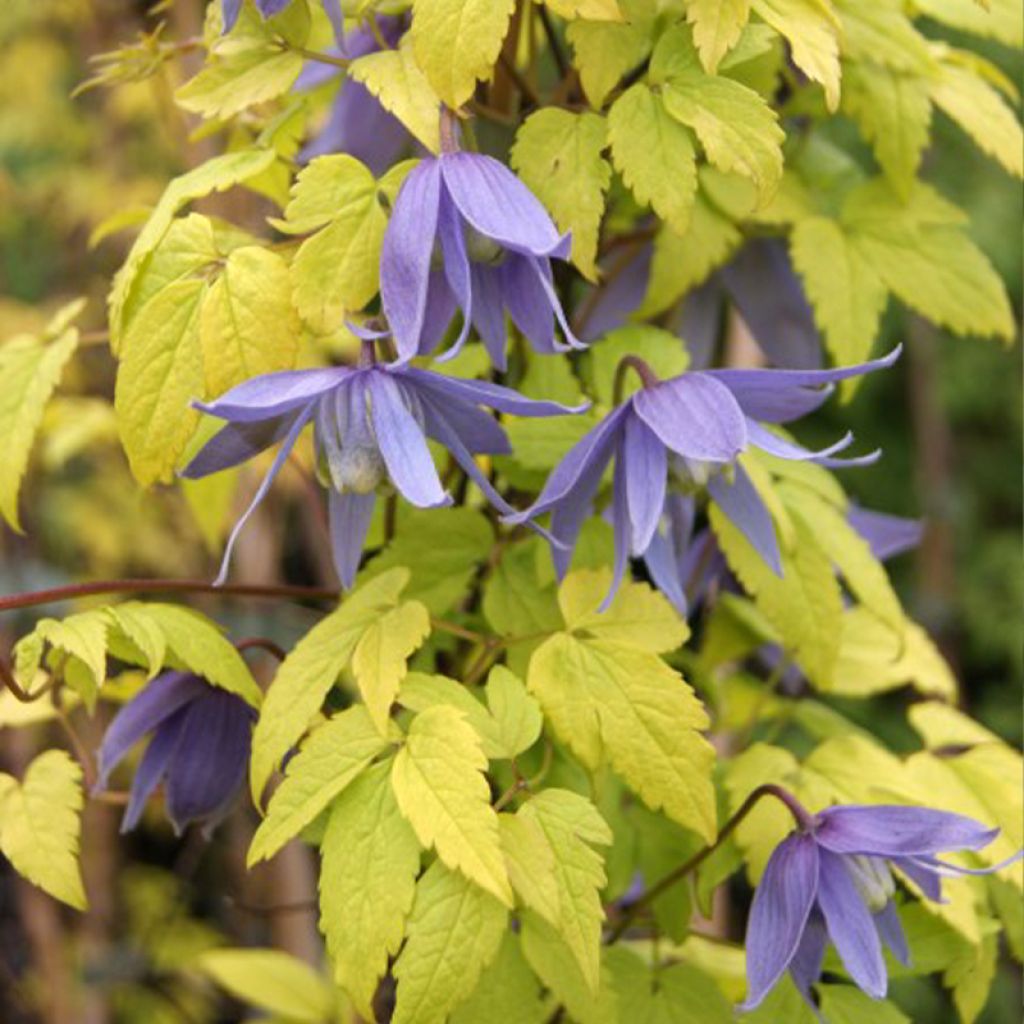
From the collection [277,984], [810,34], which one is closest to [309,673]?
[810,34]

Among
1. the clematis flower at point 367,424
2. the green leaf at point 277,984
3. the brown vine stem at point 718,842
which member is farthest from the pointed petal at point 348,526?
the green leaf at point 277,984

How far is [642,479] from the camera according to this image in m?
0.71

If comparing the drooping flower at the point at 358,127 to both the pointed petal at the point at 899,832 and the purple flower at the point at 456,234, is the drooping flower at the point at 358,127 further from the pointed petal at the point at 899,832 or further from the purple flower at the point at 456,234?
the pointed petal at the point at 899,832

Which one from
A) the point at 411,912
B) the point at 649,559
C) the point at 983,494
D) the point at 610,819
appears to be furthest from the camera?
the point at 983,494

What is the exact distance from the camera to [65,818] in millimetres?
770

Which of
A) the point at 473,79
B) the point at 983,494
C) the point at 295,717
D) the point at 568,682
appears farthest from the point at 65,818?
the point at 983,494

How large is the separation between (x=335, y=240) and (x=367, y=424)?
81 mm

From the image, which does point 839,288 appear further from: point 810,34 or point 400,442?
point 400,442

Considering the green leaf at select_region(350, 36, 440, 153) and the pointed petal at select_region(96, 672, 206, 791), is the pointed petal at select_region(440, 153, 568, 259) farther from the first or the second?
the pointed petal at select_region(96, 672, 206, 791)

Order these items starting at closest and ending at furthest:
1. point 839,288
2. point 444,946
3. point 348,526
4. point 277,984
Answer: point 444,946 → point 348,526 → point 839,288 → point 277,984

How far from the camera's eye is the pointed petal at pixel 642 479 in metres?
0.70

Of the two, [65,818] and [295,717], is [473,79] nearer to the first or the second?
[295,717]

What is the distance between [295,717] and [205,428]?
163 mm

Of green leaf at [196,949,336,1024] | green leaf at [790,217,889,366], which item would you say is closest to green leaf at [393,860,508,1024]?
green leaf at [790,217,889,366]
